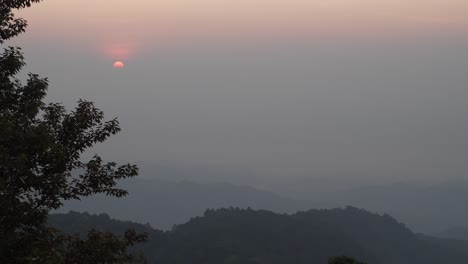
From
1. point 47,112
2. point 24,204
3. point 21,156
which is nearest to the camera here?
point 21,156

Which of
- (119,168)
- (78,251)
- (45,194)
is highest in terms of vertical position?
(119,168)

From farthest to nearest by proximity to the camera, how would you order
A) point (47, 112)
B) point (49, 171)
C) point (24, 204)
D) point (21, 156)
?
point (47, 112), point (49, 171), point (24, 204), point (21, 156)

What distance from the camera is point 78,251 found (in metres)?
19.9

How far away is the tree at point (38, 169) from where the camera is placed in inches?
712

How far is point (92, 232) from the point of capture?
20422 millimetres

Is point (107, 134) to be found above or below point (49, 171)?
above

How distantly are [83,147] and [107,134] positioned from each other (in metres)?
0.89

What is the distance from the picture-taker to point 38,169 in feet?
63.6

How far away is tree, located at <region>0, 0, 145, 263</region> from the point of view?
1808 cm

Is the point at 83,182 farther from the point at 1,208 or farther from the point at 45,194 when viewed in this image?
the point at 1,208

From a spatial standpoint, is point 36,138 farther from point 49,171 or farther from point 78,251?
point 78,251

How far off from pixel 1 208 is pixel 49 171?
2234mm

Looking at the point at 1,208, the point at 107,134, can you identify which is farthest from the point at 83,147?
the point at 1,208

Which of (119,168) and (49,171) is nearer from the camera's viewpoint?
(49,171)
